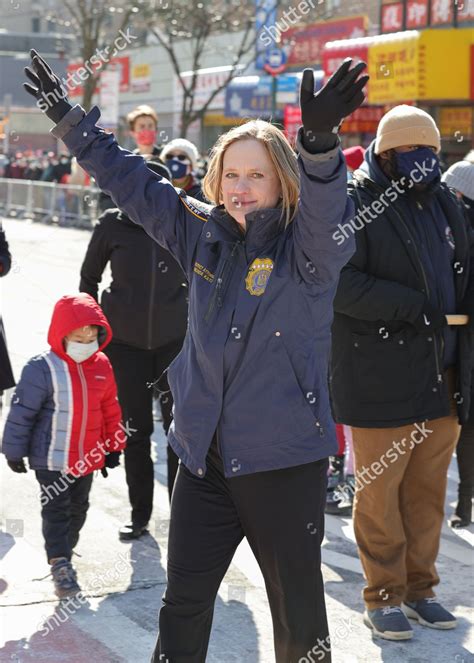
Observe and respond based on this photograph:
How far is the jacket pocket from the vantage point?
15.6 feet

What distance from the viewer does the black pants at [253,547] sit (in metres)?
3.38

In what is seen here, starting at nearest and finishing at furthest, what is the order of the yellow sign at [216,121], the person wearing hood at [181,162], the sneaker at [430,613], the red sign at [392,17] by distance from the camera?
the sneaker at [430,613]
the person wearing hood at [181,162]
the red sign at [392,17]
the yellow sign at [216,121]

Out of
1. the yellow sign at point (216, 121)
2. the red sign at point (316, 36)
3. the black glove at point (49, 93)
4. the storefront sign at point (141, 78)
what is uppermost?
the red sign at point (316, 36)

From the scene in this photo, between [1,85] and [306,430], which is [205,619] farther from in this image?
[1,85]

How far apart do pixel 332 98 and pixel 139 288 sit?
10.4 ft

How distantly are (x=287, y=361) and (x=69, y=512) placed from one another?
214 centimetres

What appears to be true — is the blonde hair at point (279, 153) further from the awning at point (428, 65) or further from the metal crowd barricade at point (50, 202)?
the metal crowd barricade at point (50, 202)

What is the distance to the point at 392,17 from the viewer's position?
80.5 feet

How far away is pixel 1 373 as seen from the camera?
20.8ft

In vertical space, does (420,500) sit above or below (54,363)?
below

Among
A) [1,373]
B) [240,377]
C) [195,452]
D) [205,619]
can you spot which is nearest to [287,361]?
[240,377]

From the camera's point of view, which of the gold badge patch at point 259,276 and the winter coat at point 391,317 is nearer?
the gold badge patch at point 259,276

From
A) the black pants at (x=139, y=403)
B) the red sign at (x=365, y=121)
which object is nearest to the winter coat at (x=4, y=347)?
the black pants at (x=139, y=403)

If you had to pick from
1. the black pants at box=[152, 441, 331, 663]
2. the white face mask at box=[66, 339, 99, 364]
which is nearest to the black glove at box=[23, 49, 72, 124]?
the black pants at box=[152, 441, 331, 663]
